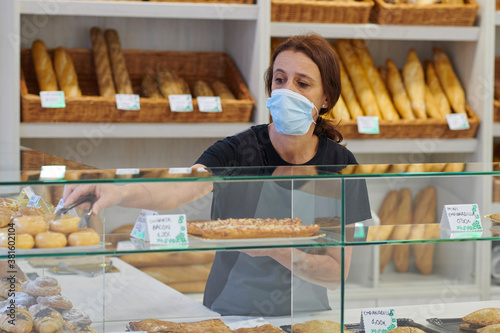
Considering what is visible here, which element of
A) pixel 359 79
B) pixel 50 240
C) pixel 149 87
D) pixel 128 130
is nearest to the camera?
pixel 50 240

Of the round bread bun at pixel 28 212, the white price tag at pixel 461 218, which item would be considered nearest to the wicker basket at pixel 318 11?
the white price tag at pixel 461 218

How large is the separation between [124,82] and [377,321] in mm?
1766

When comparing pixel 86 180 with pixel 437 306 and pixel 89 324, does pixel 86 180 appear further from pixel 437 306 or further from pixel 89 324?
pixel 437 306

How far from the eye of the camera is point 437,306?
56.7 inches

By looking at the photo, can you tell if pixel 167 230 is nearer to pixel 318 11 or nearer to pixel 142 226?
pixel 142 226

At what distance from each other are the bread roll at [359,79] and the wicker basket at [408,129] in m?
0.10

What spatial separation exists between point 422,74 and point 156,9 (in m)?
1.38

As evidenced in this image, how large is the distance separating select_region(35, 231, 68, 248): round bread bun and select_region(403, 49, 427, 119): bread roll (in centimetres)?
222

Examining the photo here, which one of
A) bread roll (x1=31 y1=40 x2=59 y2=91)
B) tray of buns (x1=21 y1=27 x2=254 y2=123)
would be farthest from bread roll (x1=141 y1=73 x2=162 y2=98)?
bread roll (x1=31 y1=40 x2=59 y2=91)

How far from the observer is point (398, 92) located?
303cm

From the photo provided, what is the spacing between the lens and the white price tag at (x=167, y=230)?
110 centimetres

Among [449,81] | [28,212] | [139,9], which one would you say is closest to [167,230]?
[28,212]

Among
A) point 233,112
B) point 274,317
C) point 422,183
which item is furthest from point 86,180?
point 233,112

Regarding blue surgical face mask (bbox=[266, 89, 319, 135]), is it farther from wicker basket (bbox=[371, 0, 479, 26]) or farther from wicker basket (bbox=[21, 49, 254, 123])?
wicker basket (bbox=[371, 0, 479, 26])
